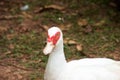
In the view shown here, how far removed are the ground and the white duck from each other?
1.06m

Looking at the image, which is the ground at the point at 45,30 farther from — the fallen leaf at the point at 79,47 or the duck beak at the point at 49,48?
the duck beak at the point at 49,48

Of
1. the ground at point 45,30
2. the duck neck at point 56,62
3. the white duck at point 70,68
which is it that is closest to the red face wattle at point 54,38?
the white duck at point 70,68

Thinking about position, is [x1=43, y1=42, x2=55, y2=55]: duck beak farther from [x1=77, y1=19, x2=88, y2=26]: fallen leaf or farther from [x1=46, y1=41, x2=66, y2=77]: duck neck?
[x1=77, y1=19, x2=88, y2=26]: fallen leaf

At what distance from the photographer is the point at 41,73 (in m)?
4.59

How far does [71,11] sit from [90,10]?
34 centimetres

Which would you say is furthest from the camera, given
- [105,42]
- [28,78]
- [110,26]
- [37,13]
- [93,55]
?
[37,13]

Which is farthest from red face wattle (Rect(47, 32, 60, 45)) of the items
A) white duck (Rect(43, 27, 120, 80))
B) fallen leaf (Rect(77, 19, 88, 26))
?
fallen leaf (Rect(77, 19, 88, 26))

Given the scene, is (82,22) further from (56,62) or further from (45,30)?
(56,62)

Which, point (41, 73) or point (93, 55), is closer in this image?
point (41, 73)

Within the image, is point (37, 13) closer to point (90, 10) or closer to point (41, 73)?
point (90, 10)

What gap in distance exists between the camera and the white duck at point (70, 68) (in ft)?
11.0

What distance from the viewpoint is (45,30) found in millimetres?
5699

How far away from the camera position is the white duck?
336 cm

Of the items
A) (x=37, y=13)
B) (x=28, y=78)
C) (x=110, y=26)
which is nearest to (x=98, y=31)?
(x=110, y=26)
